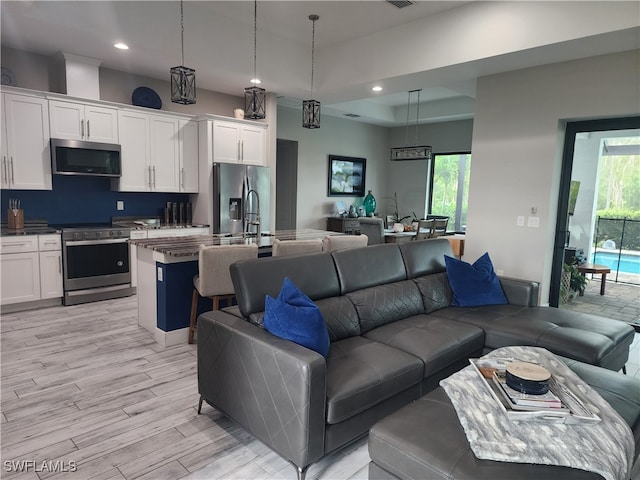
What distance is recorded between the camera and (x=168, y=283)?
355 cm

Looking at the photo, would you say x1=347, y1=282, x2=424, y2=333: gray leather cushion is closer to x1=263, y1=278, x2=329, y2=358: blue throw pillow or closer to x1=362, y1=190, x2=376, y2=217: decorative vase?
x1=263, y1=278, x2=329, y2=358: blue throw pillow

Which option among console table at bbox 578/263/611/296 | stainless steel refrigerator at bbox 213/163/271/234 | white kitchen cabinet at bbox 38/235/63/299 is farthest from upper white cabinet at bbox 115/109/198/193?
console table at bbox 578/263/611/296

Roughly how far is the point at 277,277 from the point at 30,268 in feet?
11.3

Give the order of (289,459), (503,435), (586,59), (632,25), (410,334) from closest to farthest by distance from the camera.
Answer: (503,435) → (289,459) → (410,334) → (632,25) → (586,59)

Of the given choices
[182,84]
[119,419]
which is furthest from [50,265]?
[119,419]

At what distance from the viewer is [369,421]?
213 cm

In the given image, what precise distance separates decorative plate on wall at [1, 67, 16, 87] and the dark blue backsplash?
1104 millimetres

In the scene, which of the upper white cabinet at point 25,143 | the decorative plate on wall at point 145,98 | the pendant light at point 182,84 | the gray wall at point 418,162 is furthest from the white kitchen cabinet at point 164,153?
the gray wall at point 418,162

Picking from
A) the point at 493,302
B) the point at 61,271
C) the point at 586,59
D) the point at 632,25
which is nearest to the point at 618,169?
the point at 586,59

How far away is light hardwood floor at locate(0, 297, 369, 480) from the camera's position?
2070 millimetres

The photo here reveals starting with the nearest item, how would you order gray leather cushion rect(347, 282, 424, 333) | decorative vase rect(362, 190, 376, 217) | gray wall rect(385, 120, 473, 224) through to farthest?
gray leather cushion rect(347, 282, 424, 333) → gray wall rect(385, 120, 473, 224) → decorative vase rect(362, 190, 376, 217)

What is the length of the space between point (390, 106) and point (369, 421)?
800 centimetres

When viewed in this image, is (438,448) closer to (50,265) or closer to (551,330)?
(551,330)

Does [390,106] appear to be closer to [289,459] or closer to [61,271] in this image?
[61,271]
